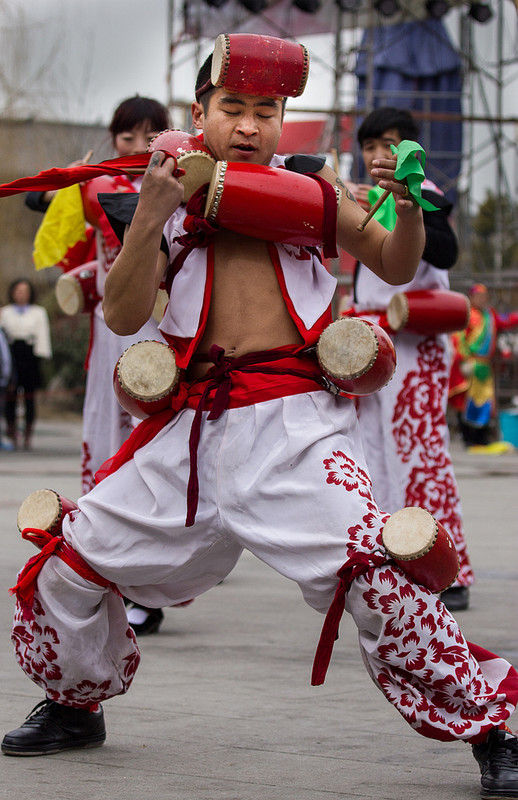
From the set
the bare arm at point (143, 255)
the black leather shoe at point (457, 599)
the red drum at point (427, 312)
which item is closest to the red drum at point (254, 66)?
the bare arm at point (143, 255)

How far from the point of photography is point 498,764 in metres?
2.65

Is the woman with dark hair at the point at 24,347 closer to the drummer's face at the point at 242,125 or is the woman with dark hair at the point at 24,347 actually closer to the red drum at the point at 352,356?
the drummer's face at the point at 242,125

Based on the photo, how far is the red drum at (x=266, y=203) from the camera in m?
2.73

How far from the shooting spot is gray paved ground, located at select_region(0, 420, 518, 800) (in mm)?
2750

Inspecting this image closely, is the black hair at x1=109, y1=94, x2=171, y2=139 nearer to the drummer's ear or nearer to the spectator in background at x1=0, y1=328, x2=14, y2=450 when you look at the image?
the drummer's ear

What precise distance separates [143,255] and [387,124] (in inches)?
97.3

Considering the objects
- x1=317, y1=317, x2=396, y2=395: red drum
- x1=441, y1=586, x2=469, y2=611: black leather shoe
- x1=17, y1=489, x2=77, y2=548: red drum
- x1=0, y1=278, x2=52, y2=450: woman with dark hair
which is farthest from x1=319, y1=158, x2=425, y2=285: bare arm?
x1=0, y1=278, x2=52, y2=450: woman with dark hair

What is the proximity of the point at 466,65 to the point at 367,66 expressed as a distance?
180cm

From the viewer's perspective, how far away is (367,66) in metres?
15.3

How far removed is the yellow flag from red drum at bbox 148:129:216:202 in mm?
2012

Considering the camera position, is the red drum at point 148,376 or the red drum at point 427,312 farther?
the red drum at point 427,312

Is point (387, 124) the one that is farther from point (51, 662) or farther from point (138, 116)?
point (51, 662)

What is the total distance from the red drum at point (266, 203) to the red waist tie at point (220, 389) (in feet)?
0.86

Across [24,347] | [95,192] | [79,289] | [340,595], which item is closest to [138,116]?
[95,192]
